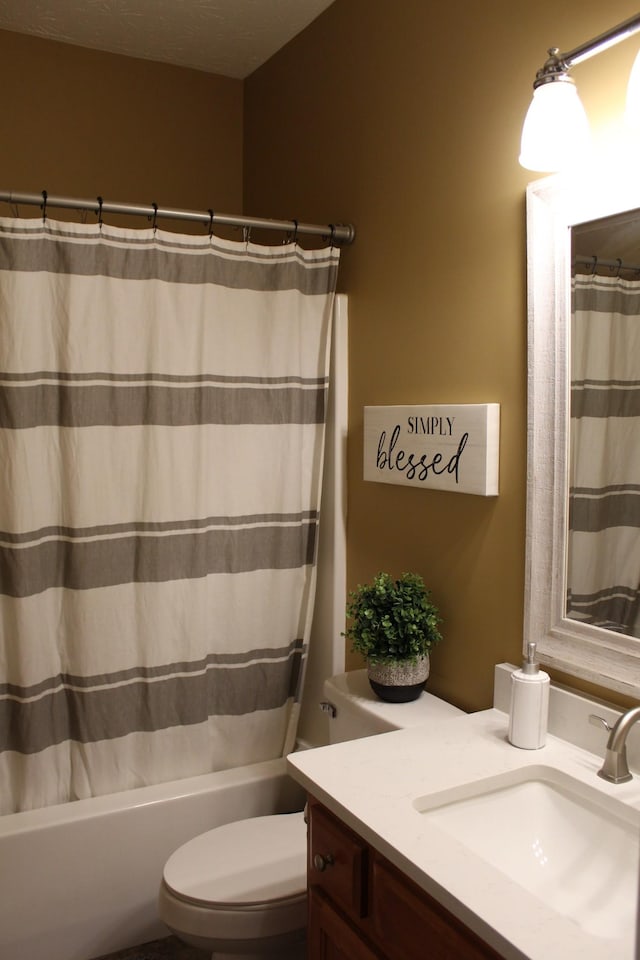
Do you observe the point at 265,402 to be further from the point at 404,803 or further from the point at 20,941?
the point at 20,941

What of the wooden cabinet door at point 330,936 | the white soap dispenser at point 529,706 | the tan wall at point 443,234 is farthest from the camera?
the tan wall at point 443,234

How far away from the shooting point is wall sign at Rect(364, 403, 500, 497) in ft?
5.39

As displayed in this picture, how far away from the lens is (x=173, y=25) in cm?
240

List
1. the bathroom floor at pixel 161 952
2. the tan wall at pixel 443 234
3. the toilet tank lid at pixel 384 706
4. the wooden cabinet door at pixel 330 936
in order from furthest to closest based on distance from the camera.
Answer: the bathroom floor at pixel 161 952
the toilet tank lid at pixel 384 706
the tan wall at pixel 443 234
the wooden cabinet door at pixel 330 936

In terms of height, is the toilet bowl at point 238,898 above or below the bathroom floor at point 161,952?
above

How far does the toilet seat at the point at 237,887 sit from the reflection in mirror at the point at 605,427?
2.81 feet

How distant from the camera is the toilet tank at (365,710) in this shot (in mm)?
1692

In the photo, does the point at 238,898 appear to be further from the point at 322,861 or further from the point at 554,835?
the point at 554,835

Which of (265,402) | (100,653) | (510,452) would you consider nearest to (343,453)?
(265,402)

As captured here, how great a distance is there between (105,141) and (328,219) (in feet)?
2.92

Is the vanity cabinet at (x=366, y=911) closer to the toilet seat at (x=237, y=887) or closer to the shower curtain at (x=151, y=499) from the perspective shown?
the toilet seat at (x=237, y=887)

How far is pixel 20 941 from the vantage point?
6.19 feet

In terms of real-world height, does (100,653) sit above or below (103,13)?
below

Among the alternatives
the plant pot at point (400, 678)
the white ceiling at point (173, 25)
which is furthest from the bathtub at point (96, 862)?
the white ceiling at point (173, 25)
